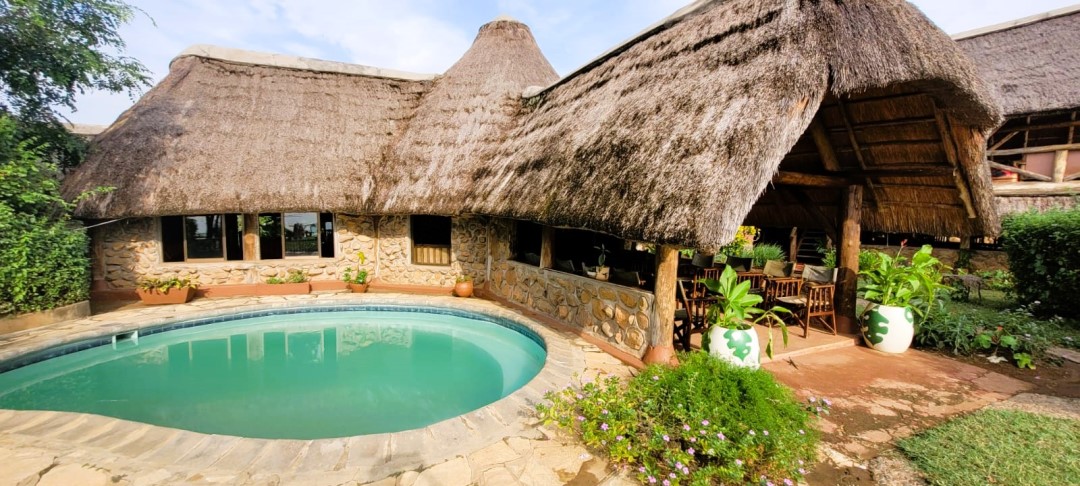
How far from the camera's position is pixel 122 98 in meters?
7.73

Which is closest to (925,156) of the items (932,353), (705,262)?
(932,353)

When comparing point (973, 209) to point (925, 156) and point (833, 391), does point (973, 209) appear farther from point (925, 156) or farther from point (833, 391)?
point (833, 391)

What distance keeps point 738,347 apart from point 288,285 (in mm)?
8432

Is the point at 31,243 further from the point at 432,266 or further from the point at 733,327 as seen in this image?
the point at 733,327

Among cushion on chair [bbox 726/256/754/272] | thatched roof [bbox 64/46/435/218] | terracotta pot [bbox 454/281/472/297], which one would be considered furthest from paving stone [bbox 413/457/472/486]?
thatched roof [bbox 64/46/435/218]

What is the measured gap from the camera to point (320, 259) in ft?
29.4

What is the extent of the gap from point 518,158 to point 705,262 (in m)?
3.48

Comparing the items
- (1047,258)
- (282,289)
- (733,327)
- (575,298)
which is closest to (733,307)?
(733,327)

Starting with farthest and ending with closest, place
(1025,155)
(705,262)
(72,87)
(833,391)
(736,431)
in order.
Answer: (1025,155), (72,87), (705,262), (833,391), (736,431)

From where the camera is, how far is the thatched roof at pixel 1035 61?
881cm


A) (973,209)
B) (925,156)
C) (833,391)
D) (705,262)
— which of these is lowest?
(833,391)

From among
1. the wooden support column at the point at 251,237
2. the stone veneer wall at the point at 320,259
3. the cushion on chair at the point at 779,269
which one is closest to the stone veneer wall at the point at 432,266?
the stone veneer wall at the point at 320,259

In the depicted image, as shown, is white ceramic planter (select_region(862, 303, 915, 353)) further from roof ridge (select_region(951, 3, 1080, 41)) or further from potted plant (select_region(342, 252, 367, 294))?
roof ridge (select_region(951, 3, 1080, 41))

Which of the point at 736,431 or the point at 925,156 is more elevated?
the point at 925,156
